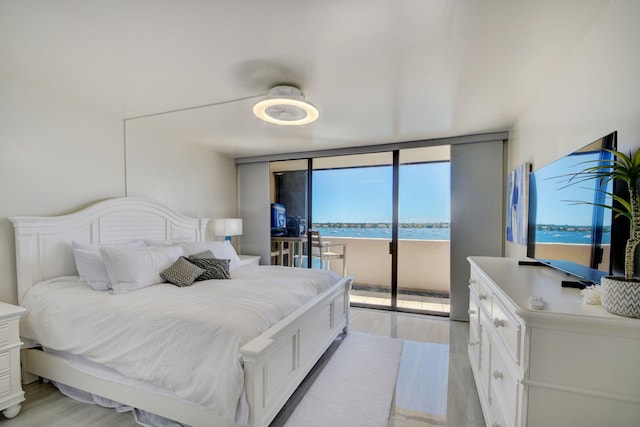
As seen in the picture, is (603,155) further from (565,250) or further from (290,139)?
(290,139)

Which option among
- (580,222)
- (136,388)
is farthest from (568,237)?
(136,388)

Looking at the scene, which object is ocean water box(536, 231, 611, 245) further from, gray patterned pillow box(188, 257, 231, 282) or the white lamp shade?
the white lamp shade

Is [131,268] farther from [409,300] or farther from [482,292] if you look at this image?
[409,300]

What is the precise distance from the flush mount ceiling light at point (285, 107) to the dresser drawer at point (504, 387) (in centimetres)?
203

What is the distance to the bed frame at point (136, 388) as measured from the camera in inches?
63.3

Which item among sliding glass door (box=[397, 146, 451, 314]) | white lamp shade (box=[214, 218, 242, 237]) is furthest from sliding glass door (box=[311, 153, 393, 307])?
white lamp shade (box=[214, 218, 242, 237])

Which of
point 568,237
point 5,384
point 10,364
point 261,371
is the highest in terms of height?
point 568,237

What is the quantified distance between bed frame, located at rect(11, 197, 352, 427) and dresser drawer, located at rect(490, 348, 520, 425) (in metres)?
1.14

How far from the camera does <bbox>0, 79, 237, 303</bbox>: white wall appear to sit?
2.26m

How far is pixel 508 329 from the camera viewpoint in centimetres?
132

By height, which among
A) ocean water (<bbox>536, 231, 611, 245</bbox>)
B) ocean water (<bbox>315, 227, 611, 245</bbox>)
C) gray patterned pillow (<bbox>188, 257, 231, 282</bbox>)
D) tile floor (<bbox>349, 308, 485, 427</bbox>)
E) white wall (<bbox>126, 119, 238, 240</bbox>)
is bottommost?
tile floor (<bbox>349, 308, 485, 427</bbox>)

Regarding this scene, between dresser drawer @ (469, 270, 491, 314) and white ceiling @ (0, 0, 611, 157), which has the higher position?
white ceiling @ (0, 0, 611, 157)

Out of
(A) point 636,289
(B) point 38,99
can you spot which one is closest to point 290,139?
(B) point 38,99

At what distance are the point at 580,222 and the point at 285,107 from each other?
6.58 feet
